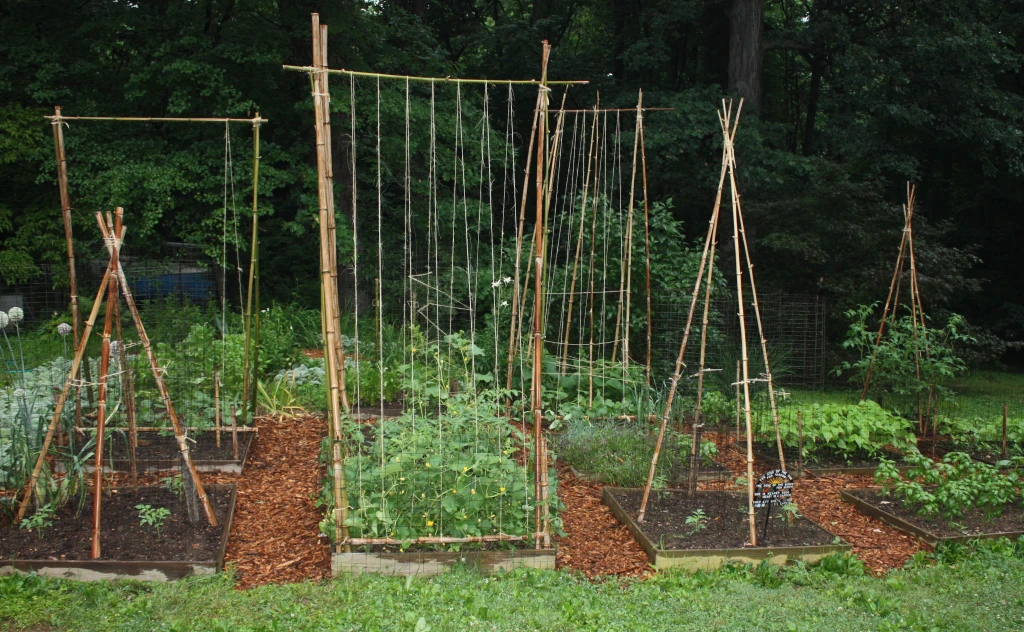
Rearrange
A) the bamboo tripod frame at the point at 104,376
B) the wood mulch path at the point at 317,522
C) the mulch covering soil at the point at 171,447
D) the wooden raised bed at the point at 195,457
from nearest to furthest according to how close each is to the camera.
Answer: the bamboo tripod frame at the point at 104,376, the wood mulch path at the point at 317,522, the wooden raised bed at the point at 195,457, the mulch covering soil at the point at 171,447

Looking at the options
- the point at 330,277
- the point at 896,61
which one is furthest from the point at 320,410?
the point at 896,61

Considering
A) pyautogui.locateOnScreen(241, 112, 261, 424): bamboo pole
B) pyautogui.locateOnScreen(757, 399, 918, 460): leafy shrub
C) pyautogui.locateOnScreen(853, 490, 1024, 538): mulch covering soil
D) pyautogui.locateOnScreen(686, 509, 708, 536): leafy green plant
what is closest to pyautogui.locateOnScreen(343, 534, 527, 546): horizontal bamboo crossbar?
pyautogui.locateOnScreen(686, 509, 708, 536): leafy green plant

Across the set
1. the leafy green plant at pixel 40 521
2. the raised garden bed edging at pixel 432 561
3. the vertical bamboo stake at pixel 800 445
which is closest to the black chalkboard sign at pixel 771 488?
the raised garden bed edging at pixel 432 561

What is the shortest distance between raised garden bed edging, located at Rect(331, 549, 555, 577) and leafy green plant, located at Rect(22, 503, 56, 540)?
1.51 m

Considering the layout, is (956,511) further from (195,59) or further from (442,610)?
(195,59)

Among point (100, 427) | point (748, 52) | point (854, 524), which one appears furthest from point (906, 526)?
point (748, 52)

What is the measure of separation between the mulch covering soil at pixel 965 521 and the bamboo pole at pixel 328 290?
129 inches

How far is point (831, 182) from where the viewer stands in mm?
11266

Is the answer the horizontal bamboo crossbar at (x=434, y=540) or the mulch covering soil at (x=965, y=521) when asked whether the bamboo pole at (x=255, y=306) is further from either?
the mulch covering soil at (x=965, y=521)

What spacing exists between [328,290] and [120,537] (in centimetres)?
164

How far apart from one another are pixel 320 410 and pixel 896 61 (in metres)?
10.1

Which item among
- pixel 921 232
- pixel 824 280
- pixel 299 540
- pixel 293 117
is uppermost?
pixel 293 117

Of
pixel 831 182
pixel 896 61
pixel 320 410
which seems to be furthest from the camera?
pixel 896 61

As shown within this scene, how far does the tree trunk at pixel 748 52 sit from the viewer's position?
42.3 ft
